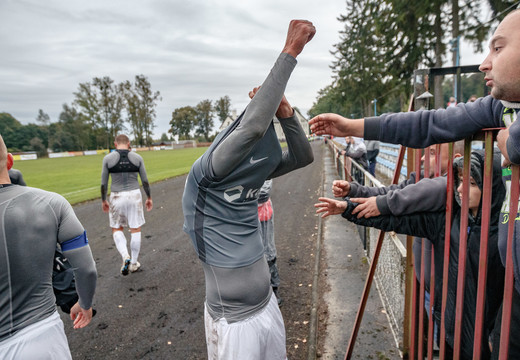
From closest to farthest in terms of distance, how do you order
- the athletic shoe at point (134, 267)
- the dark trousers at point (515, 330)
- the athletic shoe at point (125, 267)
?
the dark trousers at point (515, 330) → the athletic shoe at point (125, 267) → the athletic shoe at point (134, 267)

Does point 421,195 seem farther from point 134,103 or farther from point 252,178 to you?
point 134,103

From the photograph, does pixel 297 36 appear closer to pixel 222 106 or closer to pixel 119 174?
pixel 119 174

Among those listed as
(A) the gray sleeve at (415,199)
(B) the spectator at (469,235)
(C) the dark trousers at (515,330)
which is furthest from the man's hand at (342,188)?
(C) the dark trousers at (515,330)

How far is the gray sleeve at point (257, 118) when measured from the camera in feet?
5.04

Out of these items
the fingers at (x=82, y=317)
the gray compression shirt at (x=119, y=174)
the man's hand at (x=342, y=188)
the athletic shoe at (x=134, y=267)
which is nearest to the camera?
the man's hand at (x=342, y=188)

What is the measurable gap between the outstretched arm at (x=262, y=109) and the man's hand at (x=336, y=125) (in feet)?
0.81

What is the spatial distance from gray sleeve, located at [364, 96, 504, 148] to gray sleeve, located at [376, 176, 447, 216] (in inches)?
14.6

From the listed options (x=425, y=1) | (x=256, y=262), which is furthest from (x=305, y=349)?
(x=425, y=1)

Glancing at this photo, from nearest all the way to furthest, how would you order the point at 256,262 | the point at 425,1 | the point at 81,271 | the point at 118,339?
the point at 256,262 → the point at 81,271 → the point at 118,339 → the point at 425,1

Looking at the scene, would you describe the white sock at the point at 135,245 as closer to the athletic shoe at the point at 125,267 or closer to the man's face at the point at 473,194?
the athletic shoe at the point at 125,267

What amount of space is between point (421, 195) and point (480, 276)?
0.49 metres

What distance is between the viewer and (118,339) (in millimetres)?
3557

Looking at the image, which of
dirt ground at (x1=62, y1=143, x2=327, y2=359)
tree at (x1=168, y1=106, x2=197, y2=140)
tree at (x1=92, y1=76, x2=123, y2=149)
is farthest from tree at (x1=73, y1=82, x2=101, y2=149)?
dirt ground at (x1=62, y1=143, x2=327, y2=359)

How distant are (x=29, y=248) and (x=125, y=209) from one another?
3.91 metres
